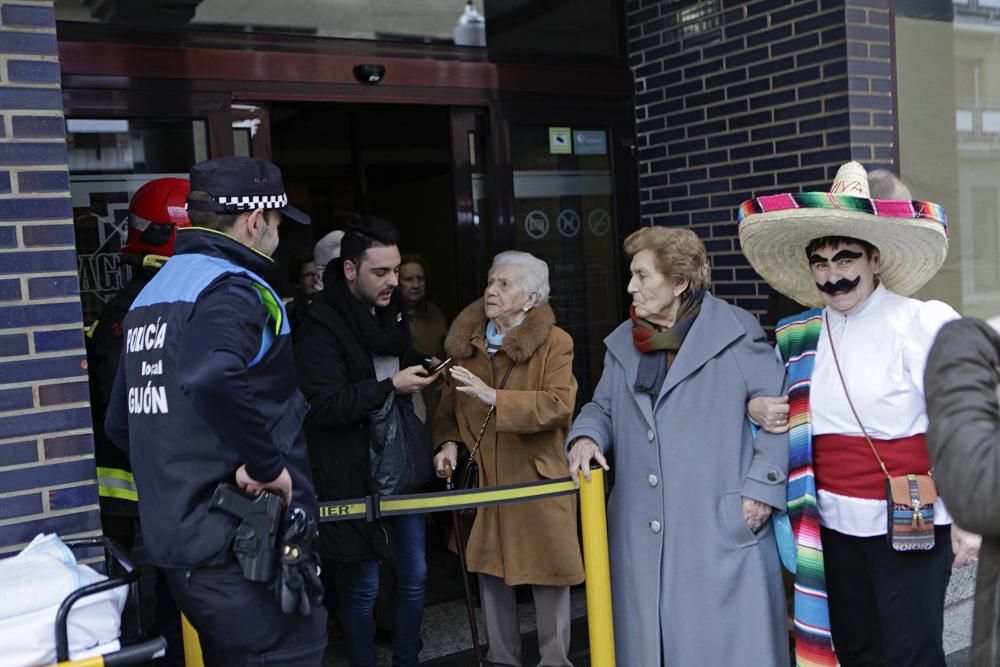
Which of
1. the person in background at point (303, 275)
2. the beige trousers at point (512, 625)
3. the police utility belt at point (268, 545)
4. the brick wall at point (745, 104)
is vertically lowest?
the beige trousers at point (512, 625)

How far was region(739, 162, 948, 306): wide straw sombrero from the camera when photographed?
313 centimetres

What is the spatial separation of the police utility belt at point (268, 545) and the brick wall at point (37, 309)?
2.50ft

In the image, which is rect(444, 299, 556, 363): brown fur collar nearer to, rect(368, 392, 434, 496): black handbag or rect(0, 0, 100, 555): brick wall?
rect(368, 392, 434, 496): black handbag

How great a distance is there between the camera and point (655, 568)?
11.1ft

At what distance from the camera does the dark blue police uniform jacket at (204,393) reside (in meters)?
2.57

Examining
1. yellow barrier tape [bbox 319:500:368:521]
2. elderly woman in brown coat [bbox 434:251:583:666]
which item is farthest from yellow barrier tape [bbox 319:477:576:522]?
elderly woman in brown coat [bbox 434:251:583:666]

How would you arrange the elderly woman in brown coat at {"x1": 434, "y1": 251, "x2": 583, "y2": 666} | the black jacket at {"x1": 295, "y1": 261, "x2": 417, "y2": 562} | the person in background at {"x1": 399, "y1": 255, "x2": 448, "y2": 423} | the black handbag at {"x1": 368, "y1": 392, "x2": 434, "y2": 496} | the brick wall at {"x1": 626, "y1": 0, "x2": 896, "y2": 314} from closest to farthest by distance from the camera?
the black jacket at {"x1": 295, "y1": 261, "x2": 417, "y2": 562} < the black handbag at {"x1": 368, "y1": 392, "x2": 434, "y2": 496} < the elderly woman in brown coat at {"x1": 434, "y1": 251, "x2": 583, "y2": 666} < the brick wall at {"x1": 626, "y1": 0, "x2": 896, "y2": 314} < the person in background at {"x1": 399, "y1": 255, "x2": 448, "y2": 423}

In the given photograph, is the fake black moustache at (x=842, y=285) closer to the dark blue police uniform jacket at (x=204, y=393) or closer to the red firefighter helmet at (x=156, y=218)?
the dark blue police uniform jacket at (x=204, y=393)

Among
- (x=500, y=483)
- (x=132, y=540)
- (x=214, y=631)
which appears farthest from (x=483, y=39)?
(x=214, y=631)

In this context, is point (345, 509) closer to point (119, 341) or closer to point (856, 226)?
point (119, 341)

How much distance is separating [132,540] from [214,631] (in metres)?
1.76

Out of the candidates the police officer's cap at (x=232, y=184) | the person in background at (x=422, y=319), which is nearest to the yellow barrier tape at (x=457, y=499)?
the police officer's cap at (x=232, y=184)

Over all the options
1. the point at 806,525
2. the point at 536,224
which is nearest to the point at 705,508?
the point at 806,525

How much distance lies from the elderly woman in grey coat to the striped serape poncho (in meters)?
0.05
